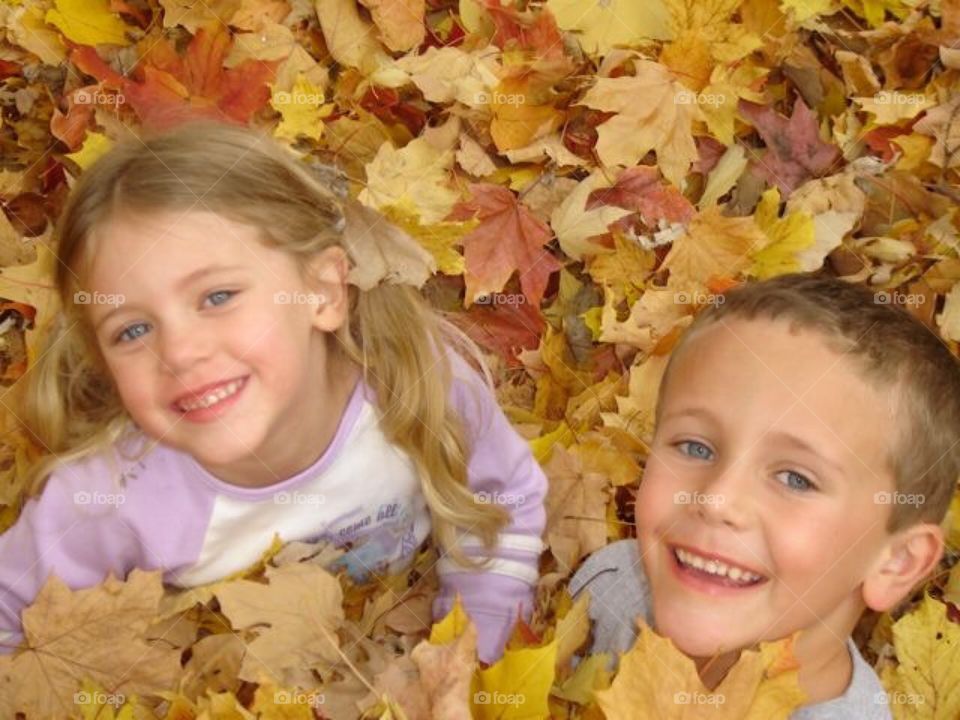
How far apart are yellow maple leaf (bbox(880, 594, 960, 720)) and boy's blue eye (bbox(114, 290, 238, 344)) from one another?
1.05 m

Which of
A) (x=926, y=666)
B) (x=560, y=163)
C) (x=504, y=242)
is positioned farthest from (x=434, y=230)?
(x=926, y=666)

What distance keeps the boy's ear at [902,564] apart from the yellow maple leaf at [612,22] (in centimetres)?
102

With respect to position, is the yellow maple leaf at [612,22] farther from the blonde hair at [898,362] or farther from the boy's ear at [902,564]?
the boy's ear at [902,564]

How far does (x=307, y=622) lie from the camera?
1.64m

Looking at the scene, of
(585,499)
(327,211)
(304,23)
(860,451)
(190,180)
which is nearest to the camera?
(860,451)

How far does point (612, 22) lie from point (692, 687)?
1.24m

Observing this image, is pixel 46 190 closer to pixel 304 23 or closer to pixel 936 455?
pixel 304 23

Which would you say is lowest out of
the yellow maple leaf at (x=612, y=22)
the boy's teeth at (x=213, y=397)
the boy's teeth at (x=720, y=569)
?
Answer: the boy's teeth at (x=720, y=569)

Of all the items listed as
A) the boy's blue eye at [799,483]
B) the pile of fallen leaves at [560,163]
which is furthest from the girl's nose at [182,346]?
the boy's blue eye at [799,483]

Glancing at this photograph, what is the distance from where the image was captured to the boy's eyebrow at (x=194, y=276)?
1.49m

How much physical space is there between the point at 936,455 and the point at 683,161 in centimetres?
74

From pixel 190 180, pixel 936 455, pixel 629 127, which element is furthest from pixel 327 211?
pixel 936 455

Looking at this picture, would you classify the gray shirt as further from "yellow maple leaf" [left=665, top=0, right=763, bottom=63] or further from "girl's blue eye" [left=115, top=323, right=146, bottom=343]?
"yellow maple leaf" [left=665, top=0, right=763, bottom=63]

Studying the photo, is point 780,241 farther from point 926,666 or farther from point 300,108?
point 300,108
